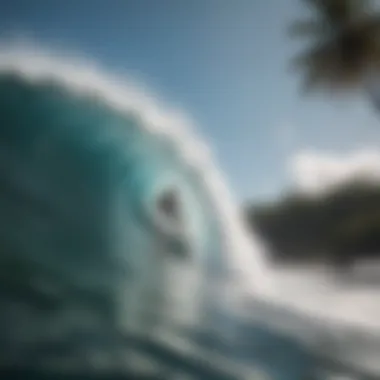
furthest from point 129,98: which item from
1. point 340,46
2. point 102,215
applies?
point 340,46

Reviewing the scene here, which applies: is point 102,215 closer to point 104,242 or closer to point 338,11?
point 104,242

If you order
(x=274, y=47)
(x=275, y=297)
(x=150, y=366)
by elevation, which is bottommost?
(x=150, y=366)

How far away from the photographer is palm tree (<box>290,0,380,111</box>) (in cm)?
109

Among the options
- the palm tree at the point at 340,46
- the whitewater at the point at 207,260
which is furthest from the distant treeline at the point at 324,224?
the palm tree at the point at 340,46

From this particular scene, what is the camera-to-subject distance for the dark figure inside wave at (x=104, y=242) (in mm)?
1022

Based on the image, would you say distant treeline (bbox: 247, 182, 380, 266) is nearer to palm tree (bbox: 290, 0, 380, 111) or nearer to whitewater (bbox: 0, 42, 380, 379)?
whitewater (bbox: 0, 42, 380, 379)

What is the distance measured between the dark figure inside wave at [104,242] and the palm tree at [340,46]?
0.75ft

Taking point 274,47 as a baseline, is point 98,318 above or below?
below

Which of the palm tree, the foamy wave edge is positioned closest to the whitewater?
the foamy wave edge

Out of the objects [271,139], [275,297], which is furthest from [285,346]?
[271,139]

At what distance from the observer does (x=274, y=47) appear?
1110 millimetres

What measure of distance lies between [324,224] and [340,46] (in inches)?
11.0

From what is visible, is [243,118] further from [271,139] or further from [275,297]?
[275,297]

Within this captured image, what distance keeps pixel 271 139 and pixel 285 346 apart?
32cm
